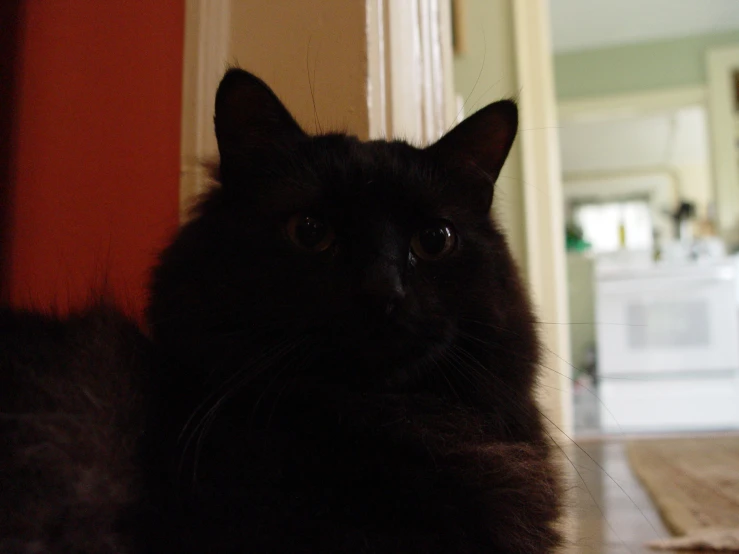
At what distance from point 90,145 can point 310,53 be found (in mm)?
481

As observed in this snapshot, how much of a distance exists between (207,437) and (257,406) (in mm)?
60

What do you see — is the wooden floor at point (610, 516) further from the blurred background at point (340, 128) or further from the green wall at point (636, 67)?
the green wall at point (636, 67)

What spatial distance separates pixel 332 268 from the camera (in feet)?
2.03

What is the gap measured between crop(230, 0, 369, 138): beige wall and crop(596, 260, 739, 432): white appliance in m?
3.67

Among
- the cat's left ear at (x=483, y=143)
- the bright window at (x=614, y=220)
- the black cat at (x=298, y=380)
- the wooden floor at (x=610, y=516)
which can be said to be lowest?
the wooden floor at (x=610, y=516)

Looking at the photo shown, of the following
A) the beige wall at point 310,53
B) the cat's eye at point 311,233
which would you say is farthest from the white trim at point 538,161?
the cat's eye at point 311,233

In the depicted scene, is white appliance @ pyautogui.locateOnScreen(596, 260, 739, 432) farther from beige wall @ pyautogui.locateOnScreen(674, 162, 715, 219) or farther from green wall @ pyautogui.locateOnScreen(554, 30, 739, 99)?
beige wall @ pyautogui.locateOnScreen(674, 162, 715, 219)

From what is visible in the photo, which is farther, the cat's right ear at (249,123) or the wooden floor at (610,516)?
the wooden floor at (610,516)

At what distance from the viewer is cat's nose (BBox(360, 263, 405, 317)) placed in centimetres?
57

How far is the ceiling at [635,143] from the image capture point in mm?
6156

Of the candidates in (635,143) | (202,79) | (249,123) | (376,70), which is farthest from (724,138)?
(249,123)

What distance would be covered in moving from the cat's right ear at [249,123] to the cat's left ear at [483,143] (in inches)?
7.2

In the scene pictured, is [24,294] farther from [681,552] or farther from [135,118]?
[681,552]

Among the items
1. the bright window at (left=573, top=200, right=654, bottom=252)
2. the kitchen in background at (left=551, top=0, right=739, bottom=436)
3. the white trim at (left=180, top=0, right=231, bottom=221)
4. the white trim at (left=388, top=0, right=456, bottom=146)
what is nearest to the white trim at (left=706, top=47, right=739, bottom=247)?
the kitchen in background at (left=551, top=0, right=739, bottom=436)
